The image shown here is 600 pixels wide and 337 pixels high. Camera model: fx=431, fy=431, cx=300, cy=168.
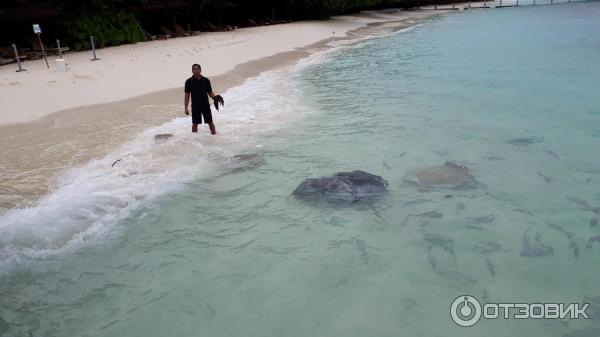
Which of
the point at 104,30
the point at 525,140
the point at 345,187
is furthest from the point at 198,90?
the point at 104,30

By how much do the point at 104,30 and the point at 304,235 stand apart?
80.5 feet

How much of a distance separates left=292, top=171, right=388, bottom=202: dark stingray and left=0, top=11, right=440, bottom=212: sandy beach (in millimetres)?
5279

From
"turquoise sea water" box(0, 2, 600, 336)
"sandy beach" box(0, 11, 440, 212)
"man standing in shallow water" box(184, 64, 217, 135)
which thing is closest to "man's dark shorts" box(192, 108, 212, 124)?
"man standing in shallow water" box(184, 64, 217, 135)

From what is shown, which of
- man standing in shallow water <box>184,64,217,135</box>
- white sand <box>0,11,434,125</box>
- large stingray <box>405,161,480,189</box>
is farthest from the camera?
white sand <box>0,11,434,125</box>

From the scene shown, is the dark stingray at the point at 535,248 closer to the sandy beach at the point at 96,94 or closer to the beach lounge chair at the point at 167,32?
the sandy beach at the point at 96,94

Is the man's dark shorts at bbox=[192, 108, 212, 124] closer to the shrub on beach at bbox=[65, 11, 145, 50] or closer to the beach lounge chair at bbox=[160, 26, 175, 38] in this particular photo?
the shrub on beach at bbox=[65, 11, 145, 50]

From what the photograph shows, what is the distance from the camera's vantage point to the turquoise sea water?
541 cm

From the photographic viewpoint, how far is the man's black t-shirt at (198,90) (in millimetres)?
10609

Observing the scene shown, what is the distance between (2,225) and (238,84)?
11.8 metres

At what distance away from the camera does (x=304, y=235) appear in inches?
278

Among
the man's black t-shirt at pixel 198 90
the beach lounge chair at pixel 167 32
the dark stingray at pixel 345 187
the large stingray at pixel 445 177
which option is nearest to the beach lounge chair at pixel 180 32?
the beach lounge chair at pixel 167 32

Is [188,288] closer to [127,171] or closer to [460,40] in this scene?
[127,171]

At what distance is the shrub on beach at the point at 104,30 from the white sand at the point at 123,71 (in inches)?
44.0

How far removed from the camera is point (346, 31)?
40.5 metres
